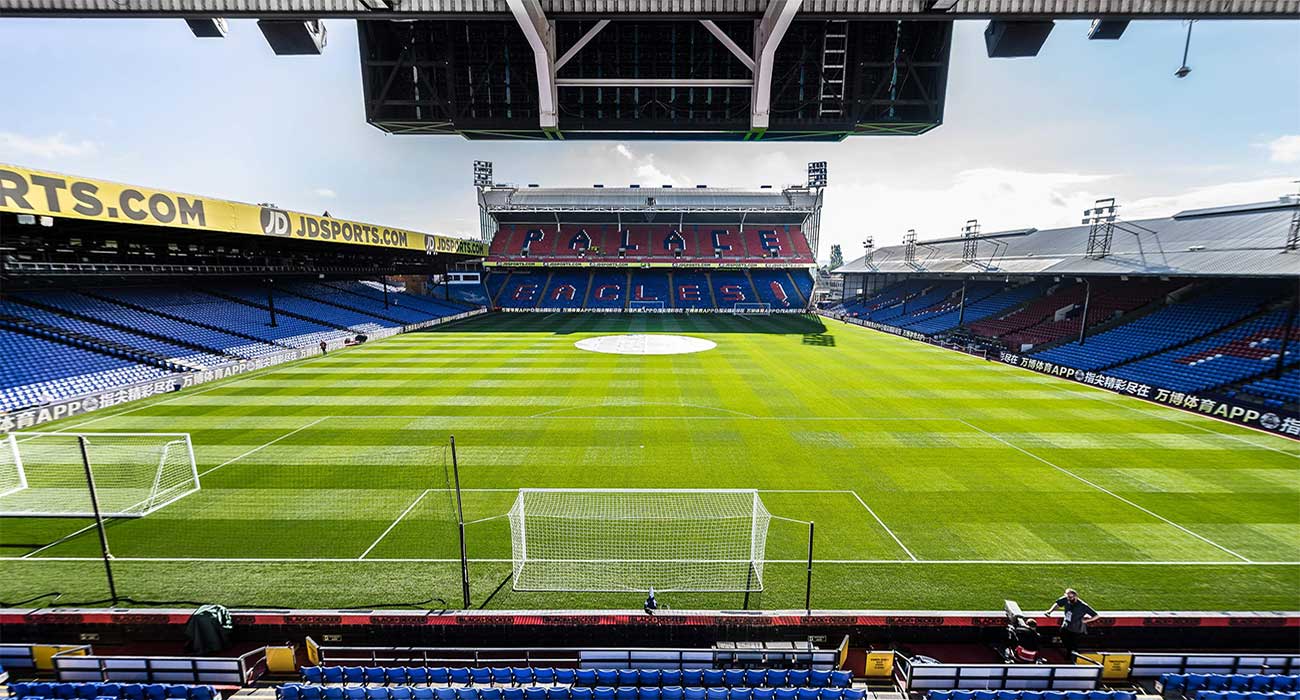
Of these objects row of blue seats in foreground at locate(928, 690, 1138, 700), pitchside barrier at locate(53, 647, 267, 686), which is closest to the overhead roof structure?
row of blue seats in foreground at locate(928, 690, 1138, 700)

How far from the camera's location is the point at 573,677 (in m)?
6.85

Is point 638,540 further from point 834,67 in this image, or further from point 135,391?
point 135,391

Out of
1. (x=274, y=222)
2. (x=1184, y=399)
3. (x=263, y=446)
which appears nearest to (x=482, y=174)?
(x=274, y=222)

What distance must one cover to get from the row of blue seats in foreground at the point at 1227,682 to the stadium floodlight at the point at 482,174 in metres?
71.3

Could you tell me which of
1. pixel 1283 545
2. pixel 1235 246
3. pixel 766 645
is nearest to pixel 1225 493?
pixel 1283 545

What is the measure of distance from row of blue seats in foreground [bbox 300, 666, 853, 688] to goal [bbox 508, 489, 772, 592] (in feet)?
7.04

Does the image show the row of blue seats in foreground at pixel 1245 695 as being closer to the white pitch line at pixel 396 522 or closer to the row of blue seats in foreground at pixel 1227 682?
the row of blue seats in foreground at pixel 1227 682

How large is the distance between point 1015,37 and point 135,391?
3004 cm

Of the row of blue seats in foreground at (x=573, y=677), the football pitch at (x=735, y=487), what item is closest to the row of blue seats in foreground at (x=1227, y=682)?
the football pitch at (x=735, y=487)

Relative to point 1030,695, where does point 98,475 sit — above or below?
above

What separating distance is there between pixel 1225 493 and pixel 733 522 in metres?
13.4

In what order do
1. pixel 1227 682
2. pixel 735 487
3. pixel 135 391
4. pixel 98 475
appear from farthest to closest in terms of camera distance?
pixel 135 391 → pixel 98 475 → pixel 735 487 → pixel 1227 682

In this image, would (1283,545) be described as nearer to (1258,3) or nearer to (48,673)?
(1258,3)

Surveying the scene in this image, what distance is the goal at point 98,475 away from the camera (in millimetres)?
11555
